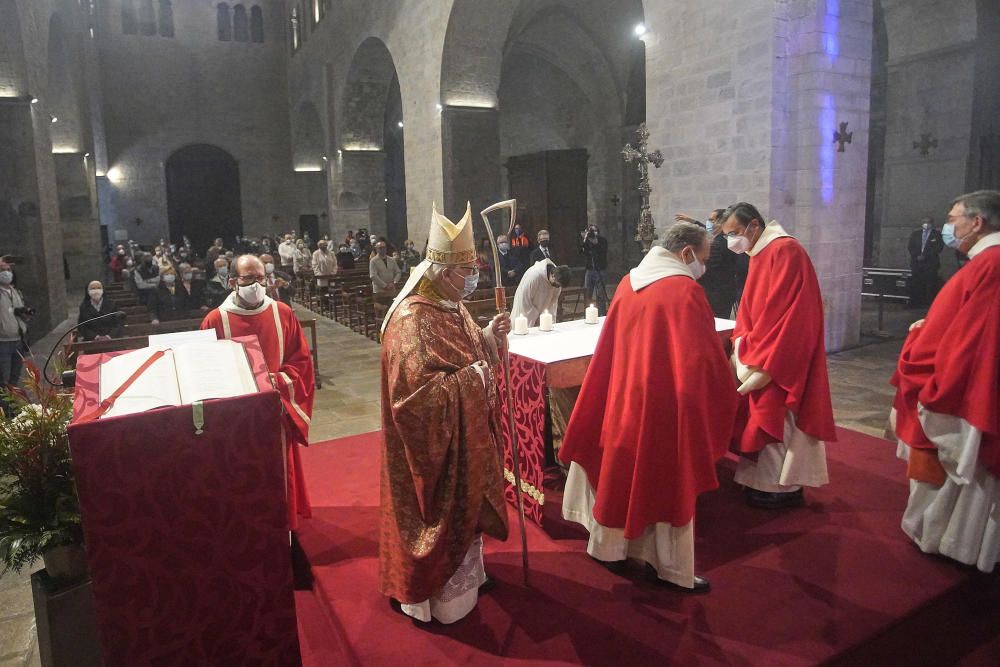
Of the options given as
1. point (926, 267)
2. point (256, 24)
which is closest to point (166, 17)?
point (256, 24)

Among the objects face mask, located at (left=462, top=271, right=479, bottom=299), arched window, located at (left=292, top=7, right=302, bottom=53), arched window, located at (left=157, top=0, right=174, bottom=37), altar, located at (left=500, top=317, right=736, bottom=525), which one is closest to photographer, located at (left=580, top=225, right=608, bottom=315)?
altar, located at (left=500, top=317, right=736, bottom=525)

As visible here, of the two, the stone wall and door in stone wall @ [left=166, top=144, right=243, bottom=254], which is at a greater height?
the stone wall

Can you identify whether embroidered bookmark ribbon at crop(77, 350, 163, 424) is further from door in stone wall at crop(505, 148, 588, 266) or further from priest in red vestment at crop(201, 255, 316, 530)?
door in stone wall at crop(505, 148, 588, 266)

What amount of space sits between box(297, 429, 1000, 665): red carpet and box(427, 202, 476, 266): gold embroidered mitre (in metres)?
1.57

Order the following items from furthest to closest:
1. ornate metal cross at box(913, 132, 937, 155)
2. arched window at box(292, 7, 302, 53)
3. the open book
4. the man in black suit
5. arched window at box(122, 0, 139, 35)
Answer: arched window at box(122, 0, 139, 35)
arched window at box(292, 7, 302, 53)
ornate metal cross at box(913, 132, 937, 155)
the man in black suit
the open book

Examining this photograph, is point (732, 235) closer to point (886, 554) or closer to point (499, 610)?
point (886, 554)

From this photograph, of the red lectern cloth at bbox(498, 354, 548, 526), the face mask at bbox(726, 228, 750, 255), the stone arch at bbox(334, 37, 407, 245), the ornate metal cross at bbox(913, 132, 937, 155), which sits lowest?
the red lectern cloth at bbox(498, 354, 548, 526)

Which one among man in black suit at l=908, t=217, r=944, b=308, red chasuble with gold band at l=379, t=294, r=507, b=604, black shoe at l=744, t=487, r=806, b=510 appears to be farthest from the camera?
man in black suit at l=908, t=217, r=944, b=308

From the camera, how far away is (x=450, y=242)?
2838 mm

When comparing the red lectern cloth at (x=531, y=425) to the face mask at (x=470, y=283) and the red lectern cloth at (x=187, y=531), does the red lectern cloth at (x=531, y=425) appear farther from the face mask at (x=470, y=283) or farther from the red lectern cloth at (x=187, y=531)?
the red lectern cloth at (x=187, y=531)

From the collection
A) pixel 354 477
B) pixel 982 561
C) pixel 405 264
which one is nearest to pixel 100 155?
pixel 405 264

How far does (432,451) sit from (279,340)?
141cm

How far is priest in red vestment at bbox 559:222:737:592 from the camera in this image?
2986mm

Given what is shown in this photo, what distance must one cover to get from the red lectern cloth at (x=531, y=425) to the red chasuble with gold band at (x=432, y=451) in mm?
935
